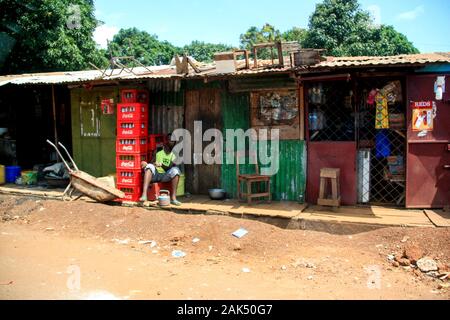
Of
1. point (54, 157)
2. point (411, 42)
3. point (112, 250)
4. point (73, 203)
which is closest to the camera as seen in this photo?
point (112, 250)

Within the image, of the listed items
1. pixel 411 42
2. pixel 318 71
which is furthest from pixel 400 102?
pixel 411 42

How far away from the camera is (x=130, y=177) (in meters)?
8.57

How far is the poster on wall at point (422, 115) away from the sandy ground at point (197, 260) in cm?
206

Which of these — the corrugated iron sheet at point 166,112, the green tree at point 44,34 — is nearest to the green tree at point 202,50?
the green tree at point 44,34

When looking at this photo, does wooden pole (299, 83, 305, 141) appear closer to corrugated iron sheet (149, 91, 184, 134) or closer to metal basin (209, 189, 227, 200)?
metal basin (209, 189, 227, 200)

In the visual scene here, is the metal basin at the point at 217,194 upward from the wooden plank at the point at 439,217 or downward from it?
upward

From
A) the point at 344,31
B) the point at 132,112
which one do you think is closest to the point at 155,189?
the point at 132,112

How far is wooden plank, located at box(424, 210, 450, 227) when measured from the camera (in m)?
6.10

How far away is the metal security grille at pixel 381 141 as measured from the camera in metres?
7.40

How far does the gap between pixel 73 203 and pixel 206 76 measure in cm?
420

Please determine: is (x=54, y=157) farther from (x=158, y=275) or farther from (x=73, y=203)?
(x=158, y=275)

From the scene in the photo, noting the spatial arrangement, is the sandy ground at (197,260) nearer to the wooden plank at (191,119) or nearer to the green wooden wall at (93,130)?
the wooden plank at (191,119)

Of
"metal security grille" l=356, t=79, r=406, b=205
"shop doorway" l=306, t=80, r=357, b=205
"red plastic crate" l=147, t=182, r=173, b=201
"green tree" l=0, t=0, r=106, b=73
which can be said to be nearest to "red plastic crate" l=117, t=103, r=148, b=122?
"red plastic crate" l=147, t=182, r=173, b=201
